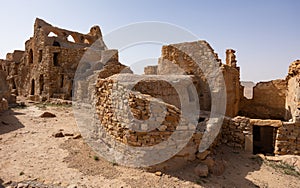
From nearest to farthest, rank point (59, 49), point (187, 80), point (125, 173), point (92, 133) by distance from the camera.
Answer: point (125, 173), point (92, 133), point (187, 80), point (59, 49)

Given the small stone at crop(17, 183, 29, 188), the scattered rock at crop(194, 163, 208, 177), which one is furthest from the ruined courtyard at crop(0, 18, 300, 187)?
the small stone at crop(17, 183, 29, 188)

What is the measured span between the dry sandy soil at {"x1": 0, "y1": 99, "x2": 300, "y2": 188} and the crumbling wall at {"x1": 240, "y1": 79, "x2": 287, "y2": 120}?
5.90 metres

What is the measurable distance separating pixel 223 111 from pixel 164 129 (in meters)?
5.09

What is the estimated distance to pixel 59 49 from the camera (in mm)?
18875

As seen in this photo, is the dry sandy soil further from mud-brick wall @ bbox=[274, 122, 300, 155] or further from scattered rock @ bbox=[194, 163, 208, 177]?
mud-brick wall @ bbox=[274, 122, 300, 155]

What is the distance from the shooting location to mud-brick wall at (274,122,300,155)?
269 inches

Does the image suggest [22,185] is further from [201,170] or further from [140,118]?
[201,170]

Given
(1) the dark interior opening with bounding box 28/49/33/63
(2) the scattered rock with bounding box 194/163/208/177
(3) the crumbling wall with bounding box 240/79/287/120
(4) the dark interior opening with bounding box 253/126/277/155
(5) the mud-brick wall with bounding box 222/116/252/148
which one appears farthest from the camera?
(1) the dark interior opening with bounding box 28/49/33/63

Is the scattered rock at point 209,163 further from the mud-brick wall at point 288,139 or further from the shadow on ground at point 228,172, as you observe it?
the mud-brick wall at point 288,139

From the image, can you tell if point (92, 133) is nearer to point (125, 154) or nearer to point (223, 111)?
point (125, 154)

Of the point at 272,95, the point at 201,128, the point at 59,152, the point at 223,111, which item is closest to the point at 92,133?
the point at 59,152

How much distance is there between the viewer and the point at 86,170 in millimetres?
5133

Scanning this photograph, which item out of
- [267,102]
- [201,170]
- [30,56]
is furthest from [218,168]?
[30,56]

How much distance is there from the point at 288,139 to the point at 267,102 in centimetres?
545
